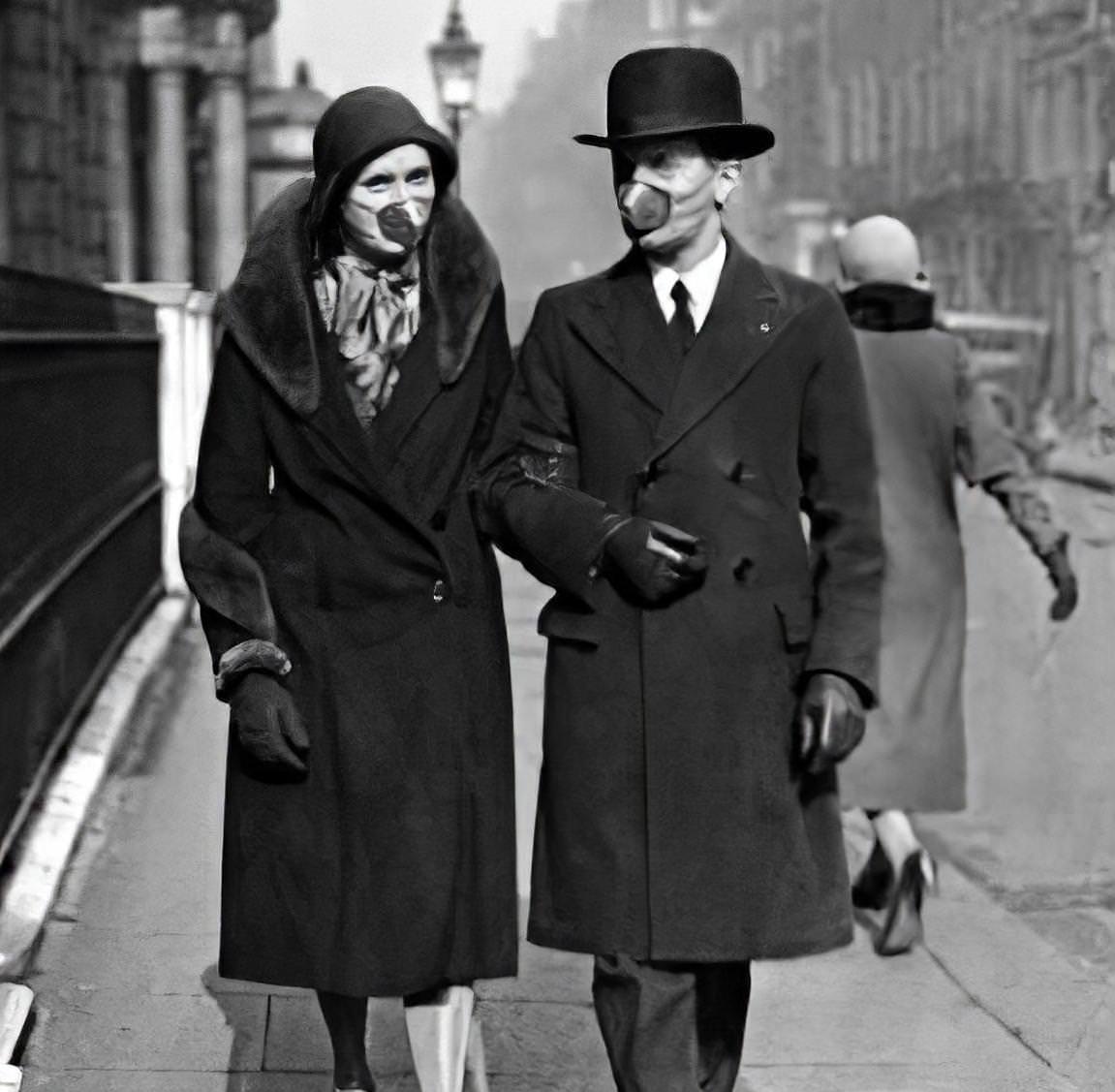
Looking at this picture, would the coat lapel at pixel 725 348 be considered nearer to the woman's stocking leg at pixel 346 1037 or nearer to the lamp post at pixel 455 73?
the woman's stocking leg at pixel 346 1037

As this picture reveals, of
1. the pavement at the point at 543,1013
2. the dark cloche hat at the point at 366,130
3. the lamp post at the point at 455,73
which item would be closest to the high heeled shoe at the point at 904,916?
the pavement at the point at 543,1013

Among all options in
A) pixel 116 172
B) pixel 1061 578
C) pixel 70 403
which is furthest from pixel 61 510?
pixel 116 172

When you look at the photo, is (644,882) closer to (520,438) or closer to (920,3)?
(520,438)

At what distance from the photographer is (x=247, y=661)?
4293 millimetres

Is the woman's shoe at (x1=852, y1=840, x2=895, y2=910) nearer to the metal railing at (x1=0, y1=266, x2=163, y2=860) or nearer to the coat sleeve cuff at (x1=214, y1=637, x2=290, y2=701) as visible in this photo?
the metal railing at (x1=0, y1=266, x2=163, y2=860)

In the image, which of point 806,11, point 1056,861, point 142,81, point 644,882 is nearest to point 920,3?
point 806,11

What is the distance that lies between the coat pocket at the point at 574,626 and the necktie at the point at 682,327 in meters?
0.46

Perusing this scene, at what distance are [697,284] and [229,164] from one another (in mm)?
31514

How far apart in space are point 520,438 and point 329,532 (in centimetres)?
39

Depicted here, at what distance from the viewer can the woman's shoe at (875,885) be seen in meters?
6.71

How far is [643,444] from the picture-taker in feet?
13.6

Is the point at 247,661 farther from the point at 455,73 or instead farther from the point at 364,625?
the point at 455,73

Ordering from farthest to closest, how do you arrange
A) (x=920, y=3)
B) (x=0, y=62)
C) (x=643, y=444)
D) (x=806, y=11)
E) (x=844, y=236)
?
(x=806, y=11), (x=920, y=3), (x=0, y=62), (x=844, y=236), (x=643, y=444)

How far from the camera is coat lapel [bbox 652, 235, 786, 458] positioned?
412cm
